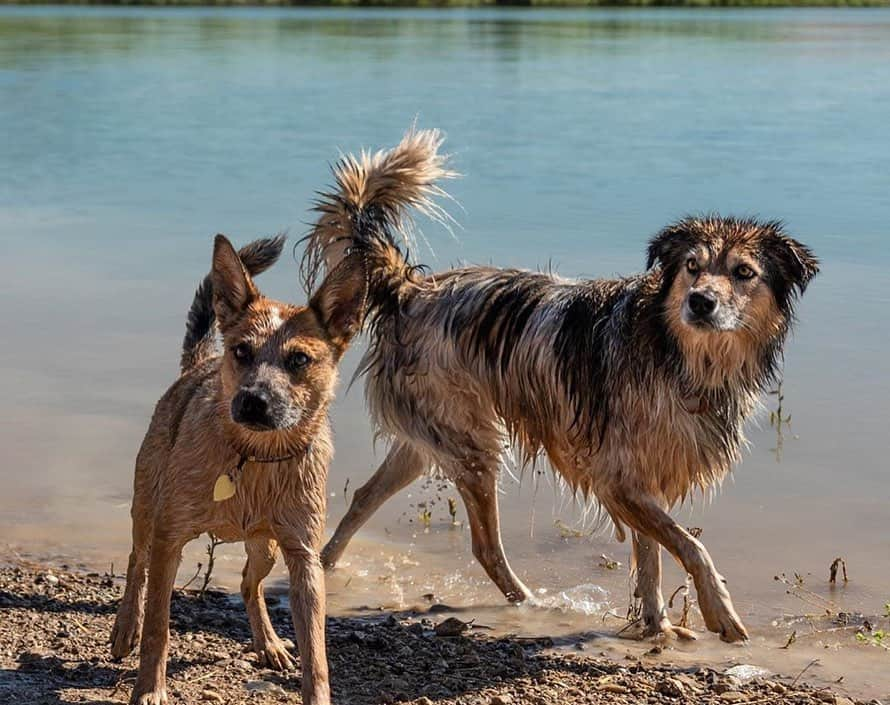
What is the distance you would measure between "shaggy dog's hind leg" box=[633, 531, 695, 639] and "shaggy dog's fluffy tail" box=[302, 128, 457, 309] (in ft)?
5.33

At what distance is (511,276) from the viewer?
7035 millimetres

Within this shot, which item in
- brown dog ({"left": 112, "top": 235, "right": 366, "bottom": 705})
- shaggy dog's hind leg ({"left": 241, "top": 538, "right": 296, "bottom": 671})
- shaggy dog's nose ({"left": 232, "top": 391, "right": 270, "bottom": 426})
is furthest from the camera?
shaggy dog's hind leg ({"left": 241, "top": 538, "right": 296, "bottom": 671})

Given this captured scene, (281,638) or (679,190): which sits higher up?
(679,190)

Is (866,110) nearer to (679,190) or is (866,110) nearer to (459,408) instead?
(679,190)

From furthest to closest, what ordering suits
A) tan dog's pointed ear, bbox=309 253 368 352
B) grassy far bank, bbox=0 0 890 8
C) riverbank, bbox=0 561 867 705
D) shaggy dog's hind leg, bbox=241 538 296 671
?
1. grassy far bank, bbox=0 0 890 8
2. shaggy dog's hind leg, bbox=241 538 296 671
3. riverbank, bbox=0 561 867 705
4. tan dog's pointed ear, bbox=309 253 368 352

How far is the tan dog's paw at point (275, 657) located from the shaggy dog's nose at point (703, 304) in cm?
204

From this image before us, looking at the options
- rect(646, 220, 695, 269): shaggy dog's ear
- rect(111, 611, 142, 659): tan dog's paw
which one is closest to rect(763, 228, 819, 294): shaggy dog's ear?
rect(646, 220, 695, 269): shaggy dog's ear

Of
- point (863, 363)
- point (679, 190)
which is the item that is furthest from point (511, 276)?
point (679, 190)

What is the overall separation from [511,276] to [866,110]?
49.3 ft

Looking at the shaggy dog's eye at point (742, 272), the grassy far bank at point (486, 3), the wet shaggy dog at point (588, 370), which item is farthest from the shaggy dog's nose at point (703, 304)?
the grassy far bank at point (486, 3)

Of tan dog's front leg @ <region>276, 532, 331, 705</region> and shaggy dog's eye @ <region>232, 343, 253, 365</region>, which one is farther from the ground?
shaggy dog's eye @ <region>232, 343, 253, 365</region>

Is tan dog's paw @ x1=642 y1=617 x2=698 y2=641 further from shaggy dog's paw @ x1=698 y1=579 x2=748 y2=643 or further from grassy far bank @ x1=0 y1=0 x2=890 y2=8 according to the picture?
grassy far bank @ x1=0 y1=0 x2=890 y2=8

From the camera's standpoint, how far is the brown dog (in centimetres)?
493

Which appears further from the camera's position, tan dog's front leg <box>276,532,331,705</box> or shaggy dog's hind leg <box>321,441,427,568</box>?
shaggy dog's hind leg <box>321,441,427,568</box>
